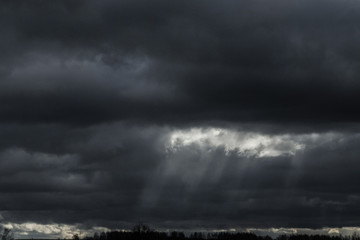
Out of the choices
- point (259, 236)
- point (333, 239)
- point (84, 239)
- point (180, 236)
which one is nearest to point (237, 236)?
point (259, 236)

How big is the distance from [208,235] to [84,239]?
12150 mm

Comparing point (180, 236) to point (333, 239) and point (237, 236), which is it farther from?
point (333, 239)

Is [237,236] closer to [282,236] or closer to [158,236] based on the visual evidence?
[282,236]

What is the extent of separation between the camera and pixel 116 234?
175 ft

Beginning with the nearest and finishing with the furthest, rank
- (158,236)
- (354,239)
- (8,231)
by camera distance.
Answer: (8,231) < (354,239) < (158,236)

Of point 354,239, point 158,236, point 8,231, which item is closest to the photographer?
point 8,231

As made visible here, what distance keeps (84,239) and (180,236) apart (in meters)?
9.27

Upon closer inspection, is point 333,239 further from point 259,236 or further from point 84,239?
point 84,239

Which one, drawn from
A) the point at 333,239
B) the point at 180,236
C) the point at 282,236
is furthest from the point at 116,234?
the point at 333,239

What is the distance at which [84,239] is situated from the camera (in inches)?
2105

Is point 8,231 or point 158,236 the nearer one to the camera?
point 8,231

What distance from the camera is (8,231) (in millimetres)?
45156

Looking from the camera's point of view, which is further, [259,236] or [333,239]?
[259,236]

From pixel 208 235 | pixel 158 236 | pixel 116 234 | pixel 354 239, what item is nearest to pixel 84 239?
pixel 116 234
